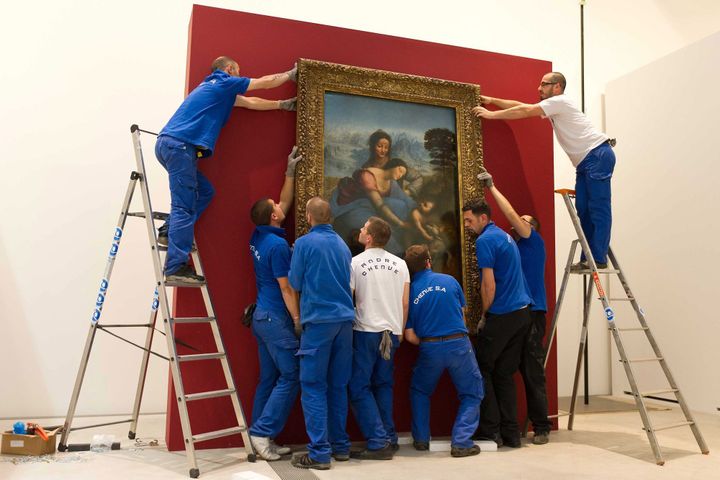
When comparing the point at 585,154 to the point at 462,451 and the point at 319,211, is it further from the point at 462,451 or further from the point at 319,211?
the point at 462,451

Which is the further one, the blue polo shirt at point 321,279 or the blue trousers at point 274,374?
the blue trousers at point 274,374

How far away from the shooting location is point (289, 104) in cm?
497

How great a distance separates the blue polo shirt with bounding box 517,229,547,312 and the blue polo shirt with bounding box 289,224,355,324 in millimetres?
1784

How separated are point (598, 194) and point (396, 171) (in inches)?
67.6

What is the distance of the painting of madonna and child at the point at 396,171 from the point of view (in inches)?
200

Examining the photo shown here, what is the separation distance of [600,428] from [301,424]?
2.79 metres

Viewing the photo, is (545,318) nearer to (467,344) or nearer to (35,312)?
(467,344)

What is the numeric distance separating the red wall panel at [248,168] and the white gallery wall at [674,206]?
2396 mm

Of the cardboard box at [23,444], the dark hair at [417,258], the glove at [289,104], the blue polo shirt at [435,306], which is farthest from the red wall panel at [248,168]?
the cardboard box at [23,444]

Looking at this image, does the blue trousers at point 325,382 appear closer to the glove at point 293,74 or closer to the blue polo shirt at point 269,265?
the blue polo shirt at point 269,265

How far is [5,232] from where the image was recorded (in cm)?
590

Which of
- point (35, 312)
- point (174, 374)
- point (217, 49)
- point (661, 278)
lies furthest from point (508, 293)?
point (35, 312)

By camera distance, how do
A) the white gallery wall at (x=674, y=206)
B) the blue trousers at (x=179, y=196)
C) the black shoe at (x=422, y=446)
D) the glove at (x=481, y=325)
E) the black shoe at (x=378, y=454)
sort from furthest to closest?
the white gallery wall at (x=674, y=206), the glove at (x=481, y=325), the black shoe at (x=422, y=446), the black shoe at (x=378, y=454), the blue trousers at (x=179, y=196)

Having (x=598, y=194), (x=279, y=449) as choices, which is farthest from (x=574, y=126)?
(x=279, y=449)
